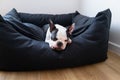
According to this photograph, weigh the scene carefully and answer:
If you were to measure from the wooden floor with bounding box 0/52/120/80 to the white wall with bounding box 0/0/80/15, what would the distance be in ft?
5.79

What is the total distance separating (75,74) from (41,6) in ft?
6.41

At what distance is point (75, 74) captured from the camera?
1.76 m

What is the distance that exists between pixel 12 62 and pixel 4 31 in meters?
0.32

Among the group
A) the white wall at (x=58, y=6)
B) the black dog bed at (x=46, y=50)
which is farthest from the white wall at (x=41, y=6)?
the black dog bed at (x=46, y=50)

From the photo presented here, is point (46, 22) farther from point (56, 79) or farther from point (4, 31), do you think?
point (56, 79)

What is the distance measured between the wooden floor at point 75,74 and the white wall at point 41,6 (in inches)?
69.5

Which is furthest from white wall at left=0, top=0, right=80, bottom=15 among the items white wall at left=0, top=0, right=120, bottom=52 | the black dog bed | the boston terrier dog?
the boston terrier dog

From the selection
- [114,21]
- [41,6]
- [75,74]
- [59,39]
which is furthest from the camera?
[41,6]

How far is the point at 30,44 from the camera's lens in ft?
6.07

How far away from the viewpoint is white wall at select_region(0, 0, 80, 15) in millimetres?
3209

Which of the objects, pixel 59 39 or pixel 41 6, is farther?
pixel 41 6

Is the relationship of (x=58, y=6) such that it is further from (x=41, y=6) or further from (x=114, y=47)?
(x=114, y=47)

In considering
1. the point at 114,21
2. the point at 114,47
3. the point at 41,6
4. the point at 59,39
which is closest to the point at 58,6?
the point at 41,6

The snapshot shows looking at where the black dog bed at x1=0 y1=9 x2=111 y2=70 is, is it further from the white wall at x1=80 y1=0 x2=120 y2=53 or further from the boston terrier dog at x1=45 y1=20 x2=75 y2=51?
the white wall at x1=80 y1=0 x2=120 y2=53
